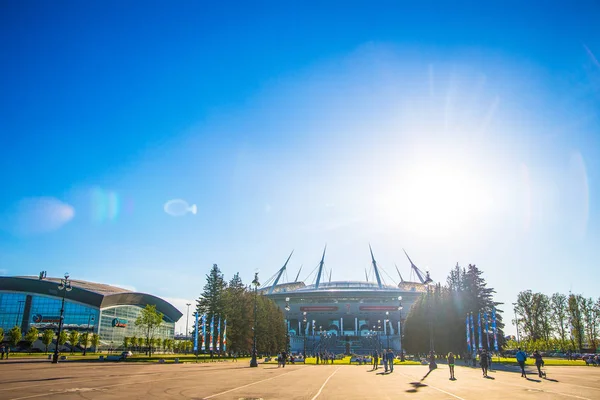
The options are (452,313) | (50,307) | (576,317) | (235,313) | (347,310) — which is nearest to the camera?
(452,313)

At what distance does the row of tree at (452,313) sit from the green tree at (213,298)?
33599 mm

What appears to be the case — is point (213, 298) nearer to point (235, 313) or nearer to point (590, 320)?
point (235, 313)

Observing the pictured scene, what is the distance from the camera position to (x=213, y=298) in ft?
265

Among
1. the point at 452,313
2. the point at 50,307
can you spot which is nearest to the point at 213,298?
the point at 452,313

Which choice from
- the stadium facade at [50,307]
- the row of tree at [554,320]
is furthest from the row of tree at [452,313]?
the stadium facade at [50,307]

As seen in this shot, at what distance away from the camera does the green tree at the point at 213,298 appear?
7875cm

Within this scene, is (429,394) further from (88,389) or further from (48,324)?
(48,324)

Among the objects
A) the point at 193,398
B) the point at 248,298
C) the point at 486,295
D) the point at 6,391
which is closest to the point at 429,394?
the point at 193,398

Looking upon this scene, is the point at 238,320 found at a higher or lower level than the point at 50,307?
lower

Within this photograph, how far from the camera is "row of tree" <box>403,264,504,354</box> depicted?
66.5 meters

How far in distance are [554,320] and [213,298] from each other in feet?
231

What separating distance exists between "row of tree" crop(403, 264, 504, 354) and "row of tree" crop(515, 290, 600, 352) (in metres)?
18.0

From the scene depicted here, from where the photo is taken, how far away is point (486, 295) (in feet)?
246

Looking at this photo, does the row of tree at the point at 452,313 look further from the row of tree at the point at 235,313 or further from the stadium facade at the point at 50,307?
the stadium facade at the point at 50,307
